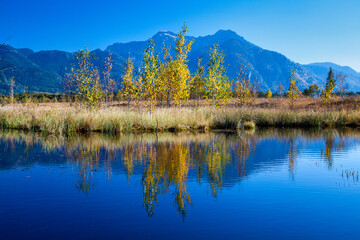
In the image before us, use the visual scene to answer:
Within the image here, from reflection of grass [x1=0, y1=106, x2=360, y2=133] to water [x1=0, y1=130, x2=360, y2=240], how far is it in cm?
776

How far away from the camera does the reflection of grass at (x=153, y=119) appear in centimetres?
1694

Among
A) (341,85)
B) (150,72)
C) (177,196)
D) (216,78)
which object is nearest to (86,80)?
(150,72)

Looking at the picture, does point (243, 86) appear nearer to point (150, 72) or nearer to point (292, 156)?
point (150, 72)

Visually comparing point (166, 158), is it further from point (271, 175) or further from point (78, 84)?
point (78, 84)

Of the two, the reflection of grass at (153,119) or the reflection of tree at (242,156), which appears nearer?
the reflection of tree at (242,156)

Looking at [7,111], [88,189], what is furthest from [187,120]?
[88,189]

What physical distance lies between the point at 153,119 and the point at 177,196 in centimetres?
1312

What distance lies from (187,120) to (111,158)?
10.5 meters

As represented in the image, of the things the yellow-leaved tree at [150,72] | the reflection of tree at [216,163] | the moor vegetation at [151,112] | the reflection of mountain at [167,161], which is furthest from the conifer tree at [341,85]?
the reflection of tree at [216,163]

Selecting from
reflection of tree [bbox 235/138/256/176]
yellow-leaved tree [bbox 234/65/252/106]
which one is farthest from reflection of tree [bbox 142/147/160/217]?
yellow-leaved tree [bbox 234/65/252/106]

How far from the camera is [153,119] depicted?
714 inches

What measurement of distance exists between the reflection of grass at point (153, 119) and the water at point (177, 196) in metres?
7.76

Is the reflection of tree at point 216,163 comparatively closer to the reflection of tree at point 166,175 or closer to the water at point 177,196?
the water at point 177,196

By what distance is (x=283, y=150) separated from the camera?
10828 mm
